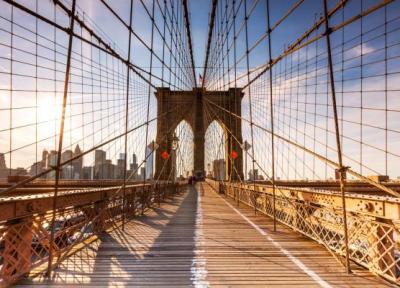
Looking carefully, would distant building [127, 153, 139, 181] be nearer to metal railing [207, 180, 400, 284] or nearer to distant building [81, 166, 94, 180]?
distant building [81, 166, 94, 180]

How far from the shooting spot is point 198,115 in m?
37.0

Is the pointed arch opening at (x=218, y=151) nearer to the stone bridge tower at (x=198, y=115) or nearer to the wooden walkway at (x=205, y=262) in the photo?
the stone bridge tower at (x=198, y=115)

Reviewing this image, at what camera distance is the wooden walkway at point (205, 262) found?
10.3ft

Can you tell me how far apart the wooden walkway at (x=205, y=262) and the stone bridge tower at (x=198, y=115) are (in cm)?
2008

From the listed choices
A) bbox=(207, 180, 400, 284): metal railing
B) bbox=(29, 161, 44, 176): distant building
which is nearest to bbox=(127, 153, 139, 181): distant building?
bbox=(29, 161, 44, 176): distant building

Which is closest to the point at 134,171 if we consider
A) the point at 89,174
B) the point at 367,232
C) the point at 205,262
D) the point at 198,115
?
the point at 205,262

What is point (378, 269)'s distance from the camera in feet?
10.7

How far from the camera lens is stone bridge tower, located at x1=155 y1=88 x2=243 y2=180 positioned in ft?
88.8

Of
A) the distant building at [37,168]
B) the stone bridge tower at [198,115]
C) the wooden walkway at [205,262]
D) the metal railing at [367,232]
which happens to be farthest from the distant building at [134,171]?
the metal railing at [367,232]

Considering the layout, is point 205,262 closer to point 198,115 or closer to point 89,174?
point 89,174

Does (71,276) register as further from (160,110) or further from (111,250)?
(160,110)

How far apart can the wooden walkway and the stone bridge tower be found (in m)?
20.1

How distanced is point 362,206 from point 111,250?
3787 mm

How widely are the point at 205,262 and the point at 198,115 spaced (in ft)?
111
